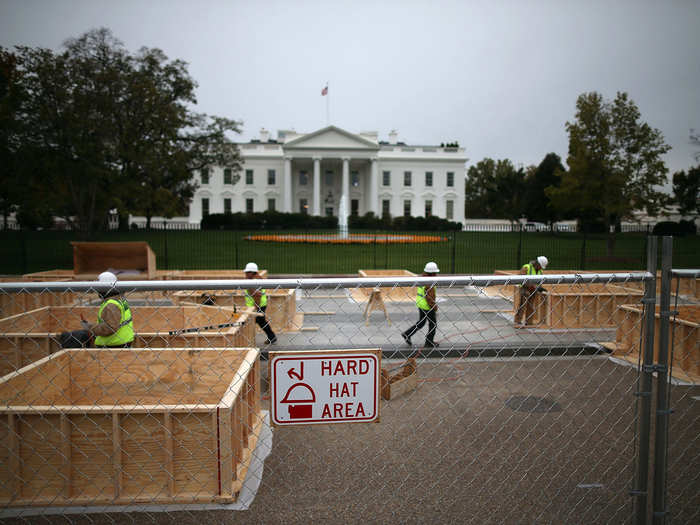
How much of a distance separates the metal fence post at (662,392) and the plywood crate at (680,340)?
473 centimetres

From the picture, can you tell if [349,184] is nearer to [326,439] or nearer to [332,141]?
[332,141]

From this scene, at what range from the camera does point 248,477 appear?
479cm

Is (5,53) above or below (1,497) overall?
above

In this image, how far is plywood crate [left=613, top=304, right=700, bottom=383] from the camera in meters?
8.12

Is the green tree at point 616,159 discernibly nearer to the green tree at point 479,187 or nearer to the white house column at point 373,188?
the white house column at point 373,188

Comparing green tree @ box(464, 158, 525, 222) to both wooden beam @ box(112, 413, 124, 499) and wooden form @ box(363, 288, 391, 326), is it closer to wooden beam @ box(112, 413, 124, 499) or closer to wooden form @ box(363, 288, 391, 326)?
wooden form @ box(363, 288, 391, 326)

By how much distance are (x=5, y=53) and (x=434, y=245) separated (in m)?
32.5

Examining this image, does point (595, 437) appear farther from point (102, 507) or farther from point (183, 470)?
point (102, 507)

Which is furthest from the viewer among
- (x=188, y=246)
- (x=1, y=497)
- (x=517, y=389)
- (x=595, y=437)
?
(x=188, y=246)

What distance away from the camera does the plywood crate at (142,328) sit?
23.4ft

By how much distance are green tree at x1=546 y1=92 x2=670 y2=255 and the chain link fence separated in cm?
2171

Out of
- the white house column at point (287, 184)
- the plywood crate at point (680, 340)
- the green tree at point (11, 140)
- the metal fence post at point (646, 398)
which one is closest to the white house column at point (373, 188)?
the white house column at point (287, 184)

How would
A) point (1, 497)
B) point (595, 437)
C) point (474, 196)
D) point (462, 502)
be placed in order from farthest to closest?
point (474, 196)
point (595, 437)
point (462, 502)
point (1, 497)

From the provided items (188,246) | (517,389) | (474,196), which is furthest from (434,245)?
(474,196)
